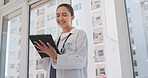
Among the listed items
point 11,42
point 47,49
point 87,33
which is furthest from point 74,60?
point 11,42

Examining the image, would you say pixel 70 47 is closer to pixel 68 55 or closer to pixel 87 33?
pixel 68 55

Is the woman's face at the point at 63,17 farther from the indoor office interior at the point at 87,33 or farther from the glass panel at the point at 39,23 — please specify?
the glass panel at the point at 39,23

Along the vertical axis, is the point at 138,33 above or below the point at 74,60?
above

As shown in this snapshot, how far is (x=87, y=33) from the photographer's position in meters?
2.50

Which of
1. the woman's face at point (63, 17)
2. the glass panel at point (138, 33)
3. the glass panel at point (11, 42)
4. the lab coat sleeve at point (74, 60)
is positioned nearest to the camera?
the lab coat sleeve at point (74, 60)

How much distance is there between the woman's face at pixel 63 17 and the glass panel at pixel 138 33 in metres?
0.55

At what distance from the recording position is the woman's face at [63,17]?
1.42 m

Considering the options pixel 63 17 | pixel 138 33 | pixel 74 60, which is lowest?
pixel 74 60

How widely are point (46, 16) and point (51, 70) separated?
1.47 metres

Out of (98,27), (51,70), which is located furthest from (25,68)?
(98,27)

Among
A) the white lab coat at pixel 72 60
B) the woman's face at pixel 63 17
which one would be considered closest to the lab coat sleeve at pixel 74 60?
the white lab coat at pixel 72 60

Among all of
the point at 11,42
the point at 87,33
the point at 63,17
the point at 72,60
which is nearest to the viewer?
the point at 72,60

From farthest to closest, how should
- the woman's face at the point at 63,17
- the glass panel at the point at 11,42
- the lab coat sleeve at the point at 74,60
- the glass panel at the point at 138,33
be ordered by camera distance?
1. the glass panel at the point at 11,42
2. the glass panel at the point at 138,33
3. the woman's face at the point at 63,17
4. the lab coat sleeve at the point at 74,60

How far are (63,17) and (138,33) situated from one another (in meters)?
0.65
